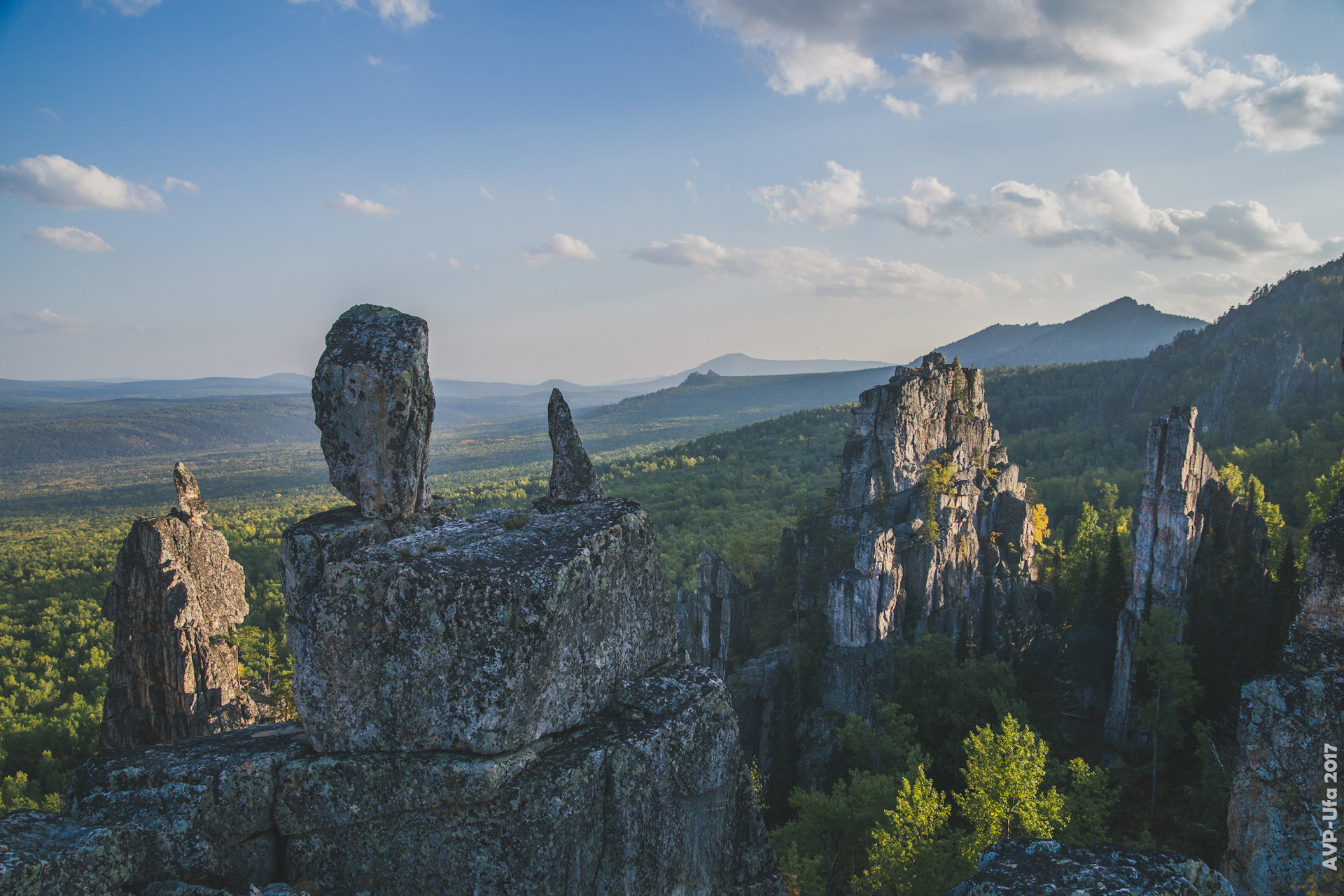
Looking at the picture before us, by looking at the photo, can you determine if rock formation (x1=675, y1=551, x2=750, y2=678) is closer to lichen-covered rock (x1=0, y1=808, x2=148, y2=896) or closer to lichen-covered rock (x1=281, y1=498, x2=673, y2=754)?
lichen-covered rock (x1=281, y1=498, x2=673, y2=754)

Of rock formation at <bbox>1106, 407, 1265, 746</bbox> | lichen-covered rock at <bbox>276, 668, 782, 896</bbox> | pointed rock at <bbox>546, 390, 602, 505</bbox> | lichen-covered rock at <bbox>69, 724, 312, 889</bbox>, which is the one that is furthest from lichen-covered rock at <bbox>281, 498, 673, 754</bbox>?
rock formation at <bbox>1106, 407, 1265, 746</bbox>

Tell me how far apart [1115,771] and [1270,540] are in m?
22.0

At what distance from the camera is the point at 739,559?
58.8 meters

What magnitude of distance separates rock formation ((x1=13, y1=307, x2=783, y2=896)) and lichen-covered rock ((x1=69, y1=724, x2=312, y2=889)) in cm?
2

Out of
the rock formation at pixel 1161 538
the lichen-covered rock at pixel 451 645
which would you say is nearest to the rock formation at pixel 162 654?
the lichen-covered rock at pixel 451 645

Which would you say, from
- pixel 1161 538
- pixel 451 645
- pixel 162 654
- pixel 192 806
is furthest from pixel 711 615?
pixel 192 806

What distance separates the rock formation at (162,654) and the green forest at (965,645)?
25.8 feet

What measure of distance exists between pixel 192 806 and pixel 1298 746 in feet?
58.8

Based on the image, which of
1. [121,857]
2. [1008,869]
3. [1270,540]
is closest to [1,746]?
[121,857]

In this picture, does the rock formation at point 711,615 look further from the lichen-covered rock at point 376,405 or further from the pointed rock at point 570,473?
the lichen-covered rock at point 376,405

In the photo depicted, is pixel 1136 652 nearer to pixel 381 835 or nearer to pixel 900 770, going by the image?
pixel 900 770

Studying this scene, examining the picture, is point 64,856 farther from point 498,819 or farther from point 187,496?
point 187,496

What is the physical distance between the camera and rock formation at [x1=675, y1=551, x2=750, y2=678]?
1866 inches

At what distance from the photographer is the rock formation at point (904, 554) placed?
41.7 metres
